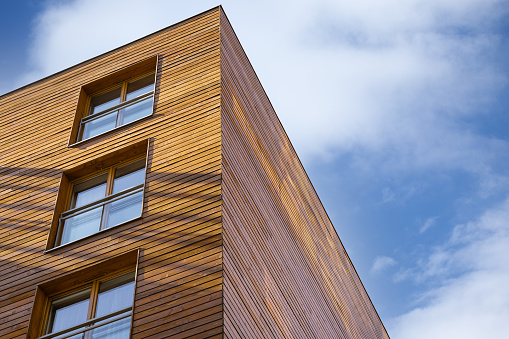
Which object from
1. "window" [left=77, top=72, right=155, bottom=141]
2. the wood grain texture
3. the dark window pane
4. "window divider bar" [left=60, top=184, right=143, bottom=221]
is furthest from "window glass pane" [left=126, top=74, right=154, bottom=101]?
"window divider bar" [left=60, top=184, right=143, bottom=221]

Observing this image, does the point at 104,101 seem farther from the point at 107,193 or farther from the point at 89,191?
the point at 107,193

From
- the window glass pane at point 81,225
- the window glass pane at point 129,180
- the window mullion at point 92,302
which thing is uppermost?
Result: the window glass pane at point 129,180

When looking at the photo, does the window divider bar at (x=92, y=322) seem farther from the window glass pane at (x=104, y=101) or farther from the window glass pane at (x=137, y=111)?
the window glass pane at (x=104, y=101)

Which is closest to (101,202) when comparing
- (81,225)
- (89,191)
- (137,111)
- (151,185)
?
(81,225)

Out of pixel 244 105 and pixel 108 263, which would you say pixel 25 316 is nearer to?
pixel 108 263

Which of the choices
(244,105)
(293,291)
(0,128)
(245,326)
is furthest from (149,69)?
(245,326)

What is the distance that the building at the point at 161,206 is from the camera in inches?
435

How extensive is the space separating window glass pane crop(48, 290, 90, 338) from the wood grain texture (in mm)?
2561

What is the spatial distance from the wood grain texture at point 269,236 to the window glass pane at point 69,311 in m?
2.56

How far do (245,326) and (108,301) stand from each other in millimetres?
2308

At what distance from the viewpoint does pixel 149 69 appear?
16.8 m

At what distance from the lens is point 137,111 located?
50.9 ft

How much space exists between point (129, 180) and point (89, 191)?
0.95 m

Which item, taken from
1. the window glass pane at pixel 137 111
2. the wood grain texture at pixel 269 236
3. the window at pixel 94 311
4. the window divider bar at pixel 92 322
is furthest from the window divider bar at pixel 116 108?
the window divider bar at pixel 92 322
